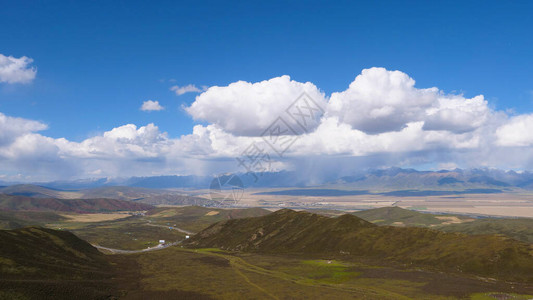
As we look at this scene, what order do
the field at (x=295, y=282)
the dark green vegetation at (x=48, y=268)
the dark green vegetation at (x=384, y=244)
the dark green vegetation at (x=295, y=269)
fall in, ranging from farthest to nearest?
the dark green vegetation at (x=384, y=244) < the field at (x=295, y=282) < the dark green vegetation at (x=295, y=269) < the dark green vegetation at (x=48, y=268)

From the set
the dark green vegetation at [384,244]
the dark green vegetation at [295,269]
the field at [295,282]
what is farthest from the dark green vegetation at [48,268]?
the dark green vegetation at [384,244]

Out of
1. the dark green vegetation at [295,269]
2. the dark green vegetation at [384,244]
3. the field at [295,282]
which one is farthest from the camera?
the dark green vegetation at [384,244]

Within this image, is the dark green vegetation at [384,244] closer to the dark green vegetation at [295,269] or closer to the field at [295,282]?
the dark green vegetation at [295,269]

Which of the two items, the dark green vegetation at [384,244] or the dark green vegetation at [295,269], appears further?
the dark green vegetation at [384,244]

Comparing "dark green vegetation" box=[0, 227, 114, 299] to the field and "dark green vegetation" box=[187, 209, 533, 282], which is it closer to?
the field

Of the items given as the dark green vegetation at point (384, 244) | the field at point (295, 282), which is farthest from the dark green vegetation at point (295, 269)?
the dark green vegetation at point (384, 244)

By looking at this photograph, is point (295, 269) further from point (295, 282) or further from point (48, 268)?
point (48, 268)

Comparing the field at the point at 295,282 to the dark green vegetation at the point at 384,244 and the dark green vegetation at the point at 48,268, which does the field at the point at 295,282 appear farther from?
the dark green vegetation at the point at 384,244

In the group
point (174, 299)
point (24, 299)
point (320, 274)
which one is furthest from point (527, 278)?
point (24, 299)

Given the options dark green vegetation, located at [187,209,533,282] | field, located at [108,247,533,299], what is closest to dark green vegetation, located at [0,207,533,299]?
field, located at [108,247,533,299]
